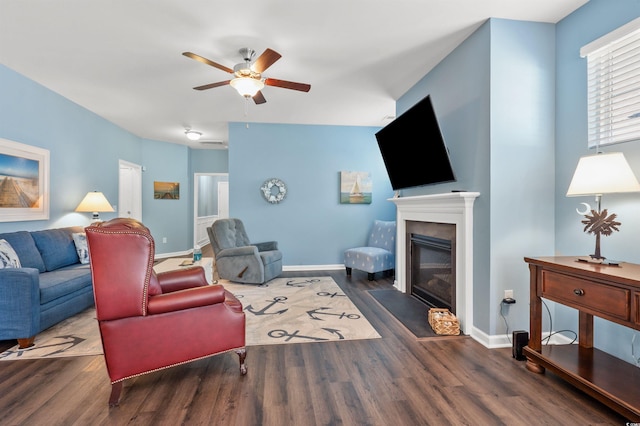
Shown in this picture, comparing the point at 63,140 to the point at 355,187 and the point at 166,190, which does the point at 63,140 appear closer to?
the point at 166,190

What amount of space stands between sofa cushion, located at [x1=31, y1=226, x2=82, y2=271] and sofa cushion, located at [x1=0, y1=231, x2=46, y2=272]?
82 mm

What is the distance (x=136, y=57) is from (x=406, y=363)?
145 inches

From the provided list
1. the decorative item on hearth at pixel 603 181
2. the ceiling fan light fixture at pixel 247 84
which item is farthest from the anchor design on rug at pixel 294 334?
the ceiling fan light fixture at pixel 247 84

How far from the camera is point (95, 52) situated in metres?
3.03

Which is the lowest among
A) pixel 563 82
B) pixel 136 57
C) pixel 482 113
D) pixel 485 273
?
pixel 485 273

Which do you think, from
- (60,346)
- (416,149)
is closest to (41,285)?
(60,346)

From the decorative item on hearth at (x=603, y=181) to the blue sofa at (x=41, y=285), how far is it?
159 inches

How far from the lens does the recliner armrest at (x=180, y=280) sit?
2.43 metres

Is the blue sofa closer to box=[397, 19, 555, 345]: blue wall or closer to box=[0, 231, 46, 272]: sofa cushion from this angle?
box=[0, 231, 46, 272]: sofa cushion

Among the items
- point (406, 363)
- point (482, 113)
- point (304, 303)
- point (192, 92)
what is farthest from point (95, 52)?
point (406, 363)

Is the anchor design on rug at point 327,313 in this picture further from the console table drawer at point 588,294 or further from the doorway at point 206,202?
the doorway at point 206,202

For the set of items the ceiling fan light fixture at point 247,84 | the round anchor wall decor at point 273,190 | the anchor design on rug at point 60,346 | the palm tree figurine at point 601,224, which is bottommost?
the anchor design on rug at point 60,346

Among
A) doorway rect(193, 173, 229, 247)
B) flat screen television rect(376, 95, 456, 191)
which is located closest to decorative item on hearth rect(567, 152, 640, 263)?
flat screen television rect(376, 95, 456, 191)

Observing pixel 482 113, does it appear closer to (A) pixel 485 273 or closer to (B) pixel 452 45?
(B) pixel 452 45
